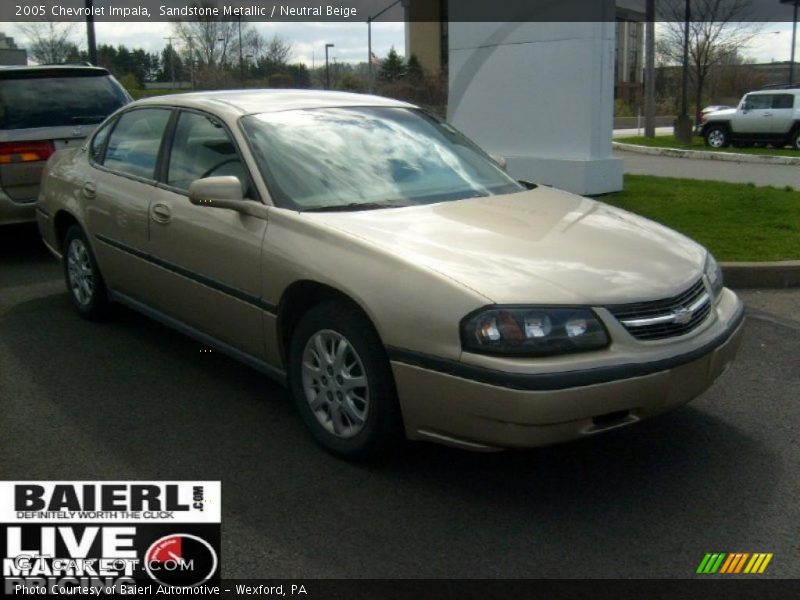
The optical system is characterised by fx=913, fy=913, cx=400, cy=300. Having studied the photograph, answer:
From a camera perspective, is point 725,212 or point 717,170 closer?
point 725,212

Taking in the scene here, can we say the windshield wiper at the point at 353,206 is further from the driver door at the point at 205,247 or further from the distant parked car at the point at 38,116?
the distant parked car at the point at 38,116

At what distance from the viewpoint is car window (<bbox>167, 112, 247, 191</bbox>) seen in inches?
186

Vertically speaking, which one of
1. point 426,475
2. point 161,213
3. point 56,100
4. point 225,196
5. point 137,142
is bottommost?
point 426,475

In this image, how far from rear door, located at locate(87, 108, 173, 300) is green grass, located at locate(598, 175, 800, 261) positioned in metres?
4.59

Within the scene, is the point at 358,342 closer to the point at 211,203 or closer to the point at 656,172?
the point at 211,203

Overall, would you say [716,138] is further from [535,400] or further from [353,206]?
[535,400]

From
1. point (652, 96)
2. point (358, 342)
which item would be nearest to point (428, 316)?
point (358, 342)

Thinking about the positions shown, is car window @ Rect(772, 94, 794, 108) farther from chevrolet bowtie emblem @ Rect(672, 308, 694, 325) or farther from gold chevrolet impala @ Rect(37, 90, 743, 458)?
chevrolet bowtie emblem @ Rect(672, 308, 694, 325)

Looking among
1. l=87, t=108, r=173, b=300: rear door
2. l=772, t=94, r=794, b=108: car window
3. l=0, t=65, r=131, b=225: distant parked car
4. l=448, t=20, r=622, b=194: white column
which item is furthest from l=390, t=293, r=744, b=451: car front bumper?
l=772, t=94, r=794, b=108: car window

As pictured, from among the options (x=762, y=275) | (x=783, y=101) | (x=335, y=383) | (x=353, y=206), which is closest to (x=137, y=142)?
(x=353, y=206)

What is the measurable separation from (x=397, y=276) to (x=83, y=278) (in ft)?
11.2

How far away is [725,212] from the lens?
9.73 metres

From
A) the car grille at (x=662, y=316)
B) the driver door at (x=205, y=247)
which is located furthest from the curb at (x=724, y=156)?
the car grille at (x=662, y=316)

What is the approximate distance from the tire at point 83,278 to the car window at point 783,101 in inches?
854
